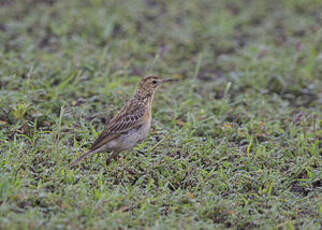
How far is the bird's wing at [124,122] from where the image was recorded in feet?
20.6

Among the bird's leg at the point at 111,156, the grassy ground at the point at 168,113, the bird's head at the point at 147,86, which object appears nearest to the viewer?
the grassy ground at the point at 168,113

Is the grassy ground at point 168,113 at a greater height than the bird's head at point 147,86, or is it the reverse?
the bird's head at point 147,86

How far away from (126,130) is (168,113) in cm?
167

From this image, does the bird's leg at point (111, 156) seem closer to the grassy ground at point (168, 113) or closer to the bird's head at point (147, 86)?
the grassy ground at point (168, 113)

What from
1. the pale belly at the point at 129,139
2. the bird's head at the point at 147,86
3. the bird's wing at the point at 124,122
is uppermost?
the bird's head at the point at 147,86

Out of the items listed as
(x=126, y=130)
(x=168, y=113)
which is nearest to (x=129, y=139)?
(x=126, y=130)

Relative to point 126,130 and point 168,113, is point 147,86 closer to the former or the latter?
point 126,130

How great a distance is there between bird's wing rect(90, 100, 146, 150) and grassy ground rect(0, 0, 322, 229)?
375 millimetres

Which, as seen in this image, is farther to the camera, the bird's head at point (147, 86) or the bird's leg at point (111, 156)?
the bird's head at point (147, 86)

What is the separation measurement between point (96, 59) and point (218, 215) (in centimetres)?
486

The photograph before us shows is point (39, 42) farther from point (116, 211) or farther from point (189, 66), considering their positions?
point (116, 211)

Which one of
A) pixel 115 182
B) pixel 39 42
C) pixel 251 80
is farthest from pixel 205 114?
pixel 39 42

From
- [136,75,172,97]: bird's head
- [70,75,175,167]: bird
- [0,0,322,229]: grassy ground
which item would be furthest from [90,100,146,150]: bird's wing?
[0,0,322,229]: grassy ground

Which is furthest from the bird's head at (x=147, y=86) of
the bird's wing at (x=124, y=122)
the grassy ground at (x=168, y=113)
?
the grassy ground at (x=168, y=113)
